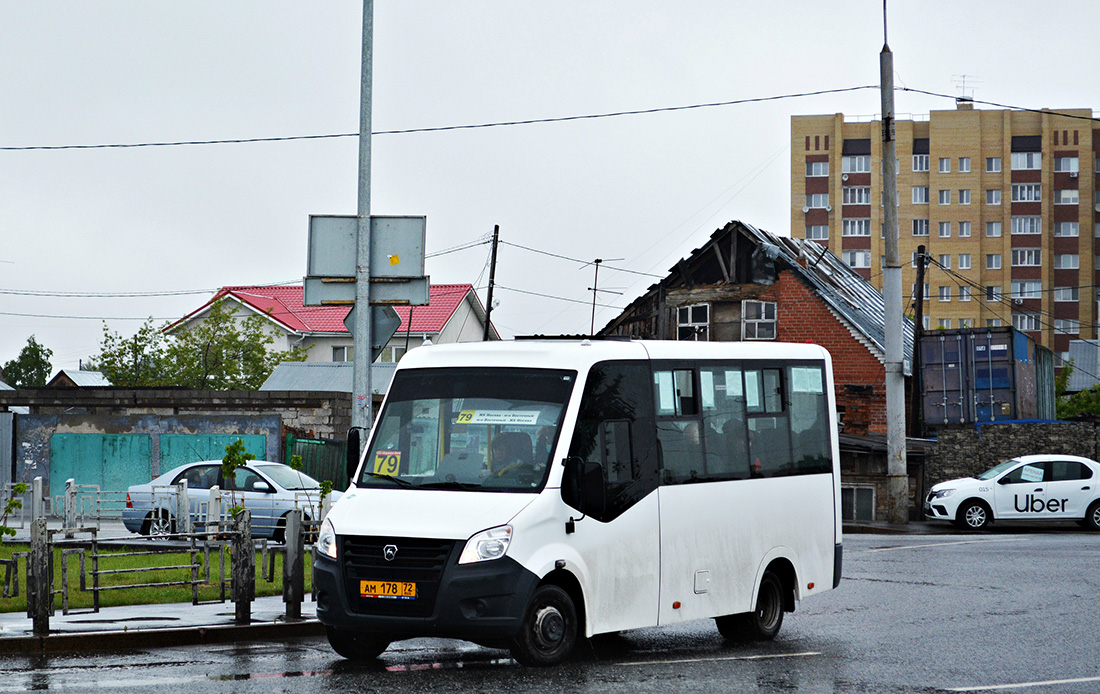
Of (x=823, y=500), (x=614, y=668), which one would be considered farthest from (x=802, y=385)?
(x=614, y=668)

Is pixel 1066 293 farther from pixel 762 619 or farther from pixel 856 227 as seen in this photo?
pixel 762 619

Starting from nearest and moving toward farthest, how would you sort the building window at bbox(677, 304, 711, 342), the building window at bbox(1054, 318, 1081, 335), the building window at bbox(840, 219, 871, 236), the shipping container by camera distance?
1. the shipping container
2. the building window at bbox(677, 304, 711, 342)
3. the building window at bbox(1054, 318, 1081, 335)
4. the building window at bbox(840, 219, 871, 236)

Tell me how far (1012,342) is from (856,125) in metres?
66.7

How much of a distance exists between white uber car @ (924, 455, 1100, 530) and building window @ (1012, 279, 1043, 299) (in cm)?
7797

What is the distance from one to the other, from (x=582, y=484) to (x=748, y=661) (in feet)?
6.94

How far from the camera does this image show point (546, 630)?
945cm

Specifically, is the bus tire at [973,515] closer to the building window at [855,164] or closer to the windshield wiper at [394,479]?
the windshield wiper at [394,479]

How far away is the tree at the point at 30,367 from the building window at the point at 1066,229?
8854cm

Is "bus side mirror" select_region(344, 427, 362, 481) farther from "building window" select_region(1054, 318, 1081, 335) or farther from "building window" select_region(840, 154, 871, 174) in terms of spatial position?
"building window" select_region(1054, 318, 1081, 335)

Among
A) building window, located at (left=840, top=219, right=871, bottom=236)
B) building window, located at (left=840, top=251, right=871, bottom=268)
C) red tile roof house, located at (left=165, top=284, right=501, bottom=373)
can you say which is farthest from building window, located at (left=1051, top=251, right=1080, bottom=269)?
red tile roof house, located at (left=165, top=284, right=501, bottom=373)

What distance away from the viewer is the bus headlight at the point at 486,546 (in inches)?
358

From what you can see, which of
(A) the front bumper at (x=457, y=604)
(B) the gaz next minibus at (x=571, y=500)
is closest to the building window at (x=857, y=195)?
(B) the gaz next minibus at (x=571, y=500)

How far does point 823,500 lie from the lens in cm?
1238

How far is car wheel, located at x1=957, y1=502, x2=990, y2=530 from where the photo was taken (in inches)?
1052
